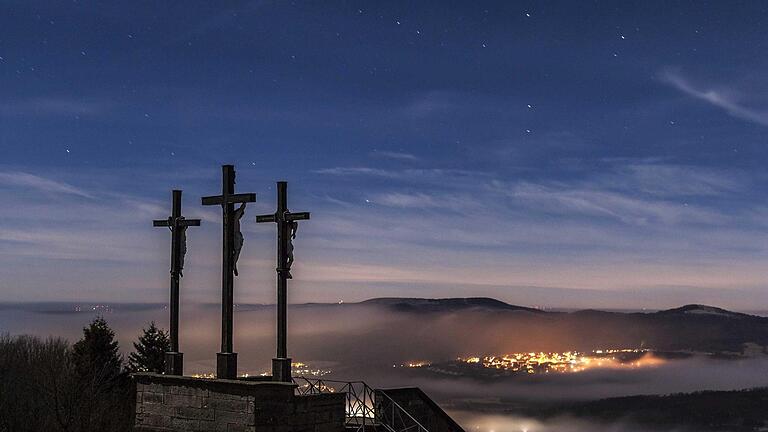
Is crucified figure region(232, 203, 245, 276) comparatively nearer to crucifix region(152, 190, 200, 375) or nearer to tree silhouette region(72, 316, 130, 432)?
crucifix region(152, 190, 200, 375)

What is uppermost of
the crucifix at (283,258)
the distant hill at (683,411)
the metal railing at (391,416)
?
the crucifix at (283,258)

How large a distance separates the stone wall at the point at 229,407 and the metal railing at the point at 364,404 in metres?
1.86

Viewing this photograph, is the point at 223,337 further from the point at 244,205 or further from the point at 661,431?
the point at 661,431

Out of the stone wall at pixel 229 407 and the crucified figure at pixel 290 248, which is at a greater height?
the crucified figure at pixel 290 248

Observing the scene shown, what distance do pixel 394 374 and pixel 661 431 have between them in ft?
160

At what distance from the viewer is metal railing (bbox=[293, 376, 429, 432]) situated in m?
24.3

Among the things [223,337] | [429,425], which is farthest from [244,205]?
[429,425]

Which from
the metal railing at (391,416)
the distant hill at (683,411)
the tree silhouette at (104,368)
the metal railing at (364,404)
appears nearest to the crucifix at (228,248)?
the metal railing at (364,404)

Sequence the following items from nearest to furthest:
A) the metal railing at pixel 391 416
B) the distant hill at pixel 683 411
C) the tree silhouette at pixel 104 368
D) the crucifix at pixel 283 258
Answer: the crucifix at pixel 283 258 → the metal railing at pixel 391 416 → the tree silhouette at pixel 104 368 → the distant hill at pixel 683 411

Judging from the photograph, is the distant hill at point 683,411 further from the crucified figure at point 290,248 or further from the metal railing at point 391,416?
the crucified figure at point 290,248

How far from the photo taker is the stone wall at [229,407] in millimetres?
20891

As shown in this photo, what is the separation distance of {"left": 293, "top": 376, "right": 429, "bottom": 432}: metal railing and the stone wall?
1.86 metres

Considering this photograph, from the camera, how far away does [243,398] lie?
827 inches

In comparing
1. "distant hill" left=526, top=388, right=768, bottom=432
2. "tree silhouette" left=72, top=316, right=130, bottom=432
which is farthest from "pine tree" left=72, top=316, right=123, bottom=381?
"distant hill" left=526, top=388, right=768, bottom=432
